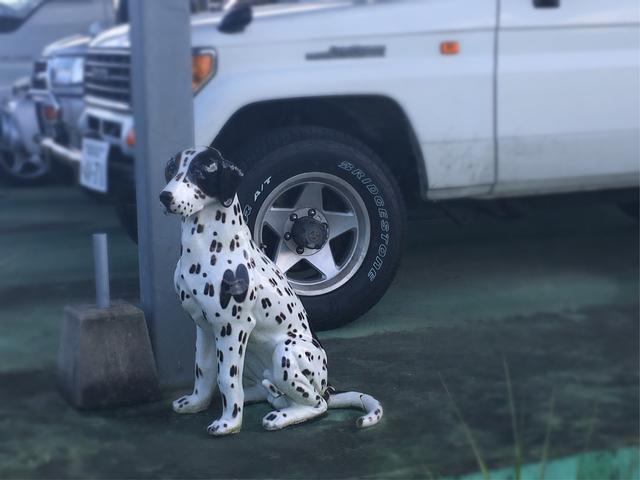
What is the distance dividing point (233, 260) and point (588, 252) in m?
3.68

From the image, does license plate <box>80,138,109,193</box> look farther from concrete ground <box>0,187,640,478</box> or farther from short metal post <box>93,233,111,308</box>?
short metal post <box>93,233,111,308</box>

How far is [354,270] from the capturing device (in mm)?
4980

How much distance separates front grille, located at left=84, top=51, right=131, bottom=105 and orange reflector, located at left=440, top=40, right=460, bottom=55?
5.51ft

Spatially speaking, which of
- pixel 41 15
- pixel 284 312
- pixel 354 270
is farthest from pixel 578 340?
pixel 41 15

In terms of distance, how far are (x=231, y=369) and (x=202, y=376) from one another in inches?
9.5

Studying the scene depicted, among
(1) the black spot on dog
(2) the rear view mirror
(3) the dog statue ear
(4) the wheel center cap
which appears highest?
(2) the rear view mirror

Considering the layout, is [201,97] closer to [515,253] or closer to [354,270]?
[354,270]

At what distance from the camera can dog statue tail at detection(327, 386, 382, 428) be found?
385 centimetres

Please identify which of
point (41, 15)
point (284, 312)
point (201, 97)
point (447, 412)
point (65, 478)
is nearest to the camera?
point (65, 478)

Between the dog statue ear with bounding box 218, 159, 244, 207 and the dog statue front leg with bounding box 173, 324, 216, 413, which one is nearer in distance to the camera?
the dog statue ear with bounding box 218, 159, 244, 207

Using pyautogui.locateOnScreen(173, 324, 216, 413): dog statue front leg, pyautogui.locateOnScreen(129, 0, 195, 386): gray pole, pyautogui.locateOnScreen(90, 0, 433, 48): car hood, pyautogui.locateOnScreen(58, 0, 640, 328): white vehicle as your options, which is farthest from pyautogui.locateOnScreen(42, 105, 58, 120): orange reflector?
pyautogui.locateOnScreen(173, 324, 216, 413): dog statue front leg

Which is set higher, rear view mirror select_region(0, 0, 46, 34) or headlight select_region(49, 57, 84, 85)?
rear view mirror select_region(0, 0, 46, 34)

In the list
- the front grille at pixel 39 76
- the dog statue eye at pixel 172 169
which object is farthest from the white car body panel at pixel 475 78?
the front grille at pixel 39 76

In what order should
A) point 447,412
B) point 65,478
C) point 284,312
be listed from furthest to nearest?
point 447,412 < point 284,312 < point 65,478
